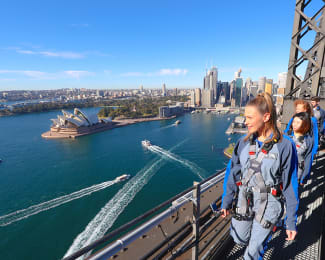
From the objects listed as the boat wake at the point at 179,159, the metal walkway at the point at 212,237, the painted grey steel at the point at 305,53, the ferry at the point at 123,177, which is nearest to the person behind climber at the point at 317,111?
the painted grey steel at the point at 305,53

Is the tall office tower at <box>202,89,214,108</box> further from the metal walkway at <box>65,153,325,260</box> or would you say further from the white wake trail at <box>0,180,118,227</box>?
the metal walkway at <box>65,153,325,260</box>

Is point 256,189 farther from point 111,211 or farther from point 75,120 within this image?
point 75,120

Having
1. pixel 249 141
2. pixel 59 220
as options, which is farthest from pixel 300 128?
pixel 59 220

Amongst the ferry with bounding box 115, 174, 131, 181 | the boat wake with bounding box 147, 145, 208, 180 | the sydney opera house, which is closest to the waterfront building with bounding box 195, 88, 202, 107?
the sydney opera house

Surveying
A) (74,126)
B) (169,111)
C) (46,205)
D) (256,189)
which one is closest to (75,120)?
(74,126)

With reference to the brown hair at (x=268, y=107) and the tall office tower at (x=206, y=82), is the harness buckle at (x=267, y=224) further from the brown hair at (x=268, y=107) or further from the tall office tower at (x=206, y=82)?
the tall office tower at (x=206, y=82)

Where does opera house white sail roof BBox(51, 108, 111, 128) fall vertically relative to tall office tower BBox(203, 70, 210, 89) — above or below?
below
